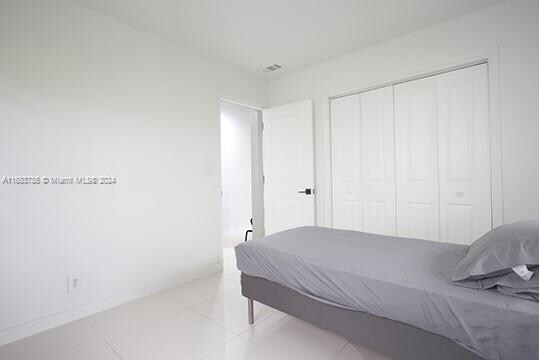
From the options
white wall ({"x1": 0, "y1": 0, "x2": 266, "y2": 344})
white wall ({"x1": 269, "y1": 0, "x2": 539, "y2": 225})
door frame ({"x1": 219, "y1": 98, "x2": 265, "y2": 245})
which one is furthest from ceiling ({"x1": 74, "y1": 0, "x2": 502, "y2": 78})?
door frame ({"x1": 219, "y1": 98, "x2": 265, "y2": 245})

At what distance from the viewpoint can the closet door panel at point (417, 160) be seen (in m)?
2.66

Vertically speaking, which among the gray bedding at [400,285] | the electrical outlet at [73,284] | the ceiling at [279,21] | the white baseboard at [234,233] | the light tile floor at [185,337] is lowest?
the light tile floor at [185,337]

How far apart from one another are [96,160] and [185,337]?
1673mm

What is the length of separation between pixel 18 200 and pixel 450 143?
3.78 meters

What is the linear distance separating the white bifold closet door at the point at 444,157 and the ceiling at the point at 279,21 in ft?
2.11

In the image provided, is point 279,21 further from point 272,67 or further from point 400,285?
point 400,285

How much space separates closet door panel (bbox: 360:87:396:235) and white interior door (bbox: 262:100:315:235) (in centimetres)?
67

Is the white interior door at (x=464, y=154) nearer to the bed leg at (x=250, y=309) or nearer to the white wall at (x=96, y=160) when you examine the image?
the bed leg at (x=250, y=309)

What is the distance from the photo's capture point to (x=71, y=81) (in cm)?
215

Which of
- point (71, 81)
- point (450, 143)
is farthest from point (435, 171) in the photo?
point (71, 81)

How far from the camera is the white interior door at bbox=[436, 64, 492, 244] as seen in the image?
2393 millimetres

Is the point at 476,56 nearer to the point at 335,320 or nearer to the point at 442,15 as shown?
the point at 442,15

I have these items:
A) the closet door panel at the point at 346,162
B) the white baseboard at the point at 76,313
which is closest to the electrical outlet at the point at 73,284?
the white baseboard at the point at 76,313

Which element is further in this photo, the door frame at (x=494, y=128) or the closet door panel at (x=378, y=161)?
the closet door panel at (x=378, y=161)
